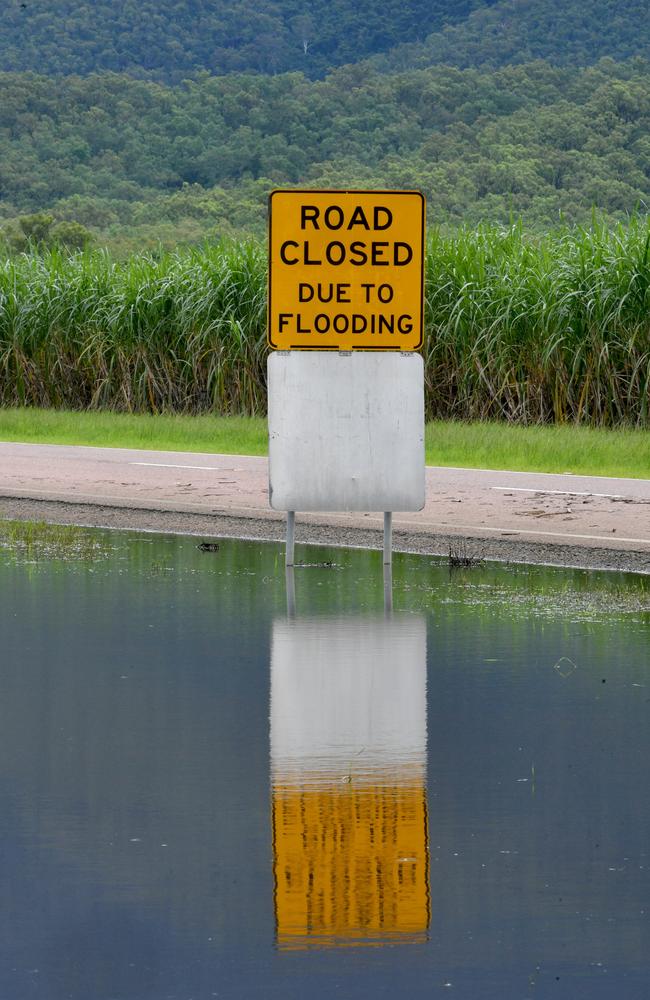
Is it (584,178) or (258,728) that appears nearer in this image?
(258,728)

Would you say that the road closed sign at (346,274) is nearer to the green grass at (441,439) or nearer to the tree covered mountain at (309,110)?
the green grass at (441,439)

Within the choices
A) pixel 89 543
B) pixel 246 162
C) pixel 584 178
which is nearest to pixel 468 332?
pixel 89 543

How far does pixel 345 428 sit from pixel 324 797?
222 inches

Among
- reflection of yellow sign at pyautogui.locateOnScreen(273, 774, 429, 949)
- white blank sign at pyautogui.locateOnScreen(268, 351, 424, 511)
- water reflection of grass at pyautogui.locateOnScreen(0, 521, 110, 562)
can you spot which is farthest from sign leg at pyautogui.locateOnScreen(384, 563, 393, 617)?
reflection of yellow sign at pyautogui.locateOnScreen(273, 774, 429, 949)

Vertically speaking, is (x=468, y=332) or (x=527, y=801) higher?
(x=527, y=801)

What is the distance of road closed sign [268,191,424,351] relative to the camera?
1150 centimetres

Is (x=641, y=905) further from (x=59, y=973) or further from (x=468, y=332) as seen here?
(x=468, y=332)

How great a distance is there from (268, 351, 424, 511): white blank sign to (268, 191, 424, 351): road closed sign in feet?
0.41

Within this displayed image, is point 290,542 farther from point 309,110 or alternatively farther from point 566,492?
point 309,110

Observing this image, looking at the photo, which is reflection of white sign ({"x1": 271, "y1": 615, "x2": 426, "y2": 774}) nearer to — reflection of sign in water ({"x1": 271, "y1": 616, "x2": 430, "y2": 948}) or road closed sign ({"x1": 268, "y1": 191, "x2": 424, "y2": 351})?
reflection of sign in water ({"x1": 271, "y1": 616, "x2": 430, "y2": 948})

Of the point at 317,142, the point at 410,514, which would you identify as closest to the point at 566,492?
the point at 410,514

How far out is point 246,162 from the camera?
240ft

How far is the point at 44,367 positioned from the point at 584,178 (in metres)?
26.9

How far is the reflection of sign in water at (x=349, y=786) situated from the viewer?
16.6 ft
